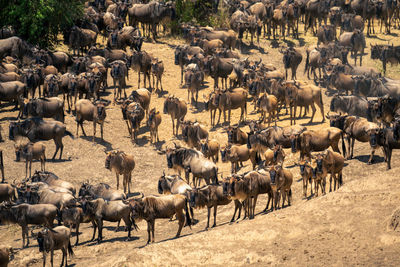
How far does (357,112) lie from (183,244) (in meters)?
15.2

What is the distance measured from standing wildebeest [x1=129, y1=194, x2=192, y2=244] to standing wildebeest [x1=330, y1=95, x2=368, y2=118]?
Answer: 13138 mm

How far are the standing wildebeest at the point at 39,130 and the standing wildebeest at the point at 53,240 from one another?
935 cm

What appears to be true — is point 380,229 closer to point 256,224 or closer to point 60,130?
point 256,224

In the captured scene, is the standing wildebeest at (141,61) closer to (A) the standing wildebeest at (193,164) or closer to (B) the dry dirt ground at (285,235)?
(B) the dry dirt ground at (285,235)

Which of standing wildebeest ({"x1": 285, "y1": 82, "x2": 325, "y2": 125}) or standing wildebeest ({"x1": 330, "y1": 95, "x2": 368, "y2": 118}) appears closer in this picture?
standing wildebeest ({"x1": 330, "y1": 95, "x2": 368, "y2": 118})

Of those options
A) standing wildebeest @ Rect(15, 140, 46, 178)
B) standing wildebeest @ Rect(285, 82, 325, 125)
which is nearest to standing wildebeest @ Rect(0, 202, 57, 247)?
standing wildebeest @ Rect(15, 140, 46, 178)

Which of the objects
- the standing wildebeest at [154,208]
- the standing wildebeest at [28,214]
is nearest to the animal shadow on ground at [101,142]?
the standing wildebeest at [28,214]

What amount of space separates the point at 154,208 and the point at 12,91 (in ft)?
47.6

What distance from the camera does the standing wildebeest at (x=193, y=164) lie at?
79.2 feet

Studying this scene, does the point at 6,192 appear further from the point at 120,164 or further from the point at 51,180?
the point at 120,164

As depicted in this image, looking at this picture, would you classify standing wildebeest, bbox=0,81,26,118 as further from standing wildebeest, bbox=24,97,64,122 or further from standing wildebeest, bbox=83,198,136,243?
standing wildebeest, bbox=83,198,136,243

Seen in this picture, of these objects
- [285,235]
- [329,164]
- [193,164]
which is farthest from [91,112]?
[285,235]

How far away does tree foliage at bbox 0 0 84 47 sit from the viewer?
39031 millimetres

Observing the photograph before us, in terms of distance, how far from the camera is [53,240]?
19547 millimetres
